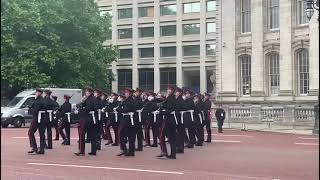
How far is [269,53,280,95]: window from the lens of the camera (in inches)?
1487

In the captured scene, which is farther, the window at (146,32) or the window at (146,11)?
the window at (146,32)

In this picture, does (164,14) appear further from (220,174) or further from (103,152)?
(220,174)

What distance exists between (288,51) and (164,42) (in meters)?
39.7

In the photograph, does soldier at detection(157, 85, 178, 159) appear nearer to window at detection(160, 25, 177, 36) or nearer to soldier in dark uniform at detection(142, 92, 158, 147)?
soldier in dark uniform at detection(142, 92, 158, 147)

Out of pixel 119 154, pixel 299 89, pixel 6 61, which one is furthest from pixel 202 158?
pixel 299 89

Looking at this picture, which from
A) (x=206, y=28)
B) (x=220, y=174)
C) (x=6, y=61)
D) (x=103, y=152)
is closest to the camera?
(x=6, y=61)

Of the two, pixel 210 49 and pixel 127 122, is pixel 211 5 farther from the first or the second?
pixel 127 122

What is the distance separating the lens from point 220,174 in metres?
11.1

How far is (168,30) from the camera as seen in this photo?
75438 mm

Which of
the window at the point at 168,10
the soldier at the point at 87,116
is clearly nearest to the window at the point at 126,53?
the window at the point at 168,10

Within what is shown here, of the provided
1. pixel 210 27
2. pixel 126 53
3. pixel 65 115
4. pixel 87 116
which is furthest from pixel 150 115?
pixel 126 53

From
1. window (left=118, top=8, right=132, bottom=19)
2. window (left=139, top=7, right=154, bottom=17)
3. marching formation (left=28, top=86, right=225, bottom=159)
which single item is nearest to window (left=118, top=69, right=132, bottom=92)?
window (left=118, top=8, right=132, bottom=19)

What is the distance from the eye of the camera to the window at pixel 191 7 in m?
74.3

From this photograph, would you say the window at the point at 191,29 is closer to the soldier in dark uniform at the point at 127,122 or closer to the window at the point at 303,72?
the window at the point at 303,72
